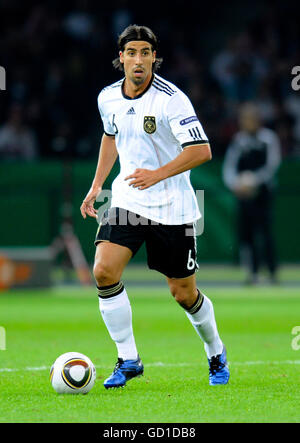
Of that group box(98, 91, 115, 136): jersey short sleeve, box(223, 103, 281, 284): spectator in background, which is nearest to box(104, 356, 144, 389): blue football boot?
box(98, 91, 115, 136): jersey short sleeve

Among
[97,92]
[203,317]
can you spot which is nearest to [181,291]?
[203,317]

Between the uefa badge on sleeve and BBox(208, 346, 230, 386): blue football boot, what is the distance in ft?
5.27

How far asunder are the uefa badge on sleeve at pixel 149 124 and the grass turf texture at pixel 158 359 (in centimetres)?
171

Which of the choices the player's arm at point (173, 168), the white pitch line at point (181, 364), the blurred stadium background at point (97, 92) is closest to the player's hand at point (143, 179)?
the player's arm at point (173, 168)

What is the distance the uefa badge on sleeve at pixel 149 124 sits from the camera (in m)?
6.61

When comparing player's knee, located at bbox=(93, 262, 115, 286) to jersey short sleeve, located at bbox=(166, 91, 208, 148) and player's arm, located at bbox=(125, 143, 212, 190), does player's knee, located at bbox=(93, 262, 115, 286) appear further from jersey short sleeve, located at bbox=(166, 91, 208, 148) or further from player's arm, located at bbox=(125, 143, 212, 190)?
jersey short sleeve, located at bbox=(166, 91, 208, 148)

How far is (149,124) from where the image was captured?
661 centimetres

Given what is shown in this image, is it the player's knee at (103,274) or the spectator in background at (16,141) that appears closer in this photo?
the player's knee at (103,274)

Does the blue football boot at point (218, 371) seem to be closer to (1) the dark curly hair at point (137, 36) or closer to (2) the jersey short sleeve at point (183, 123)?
(2) the jersey short sleeve at point (183, 123)

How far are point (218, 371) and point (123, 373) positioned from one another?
67 centimetres

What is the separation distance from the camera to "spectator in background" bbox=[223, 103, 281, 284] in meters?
15.3

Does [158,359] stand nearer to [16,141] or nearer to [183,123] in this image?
[183,123]

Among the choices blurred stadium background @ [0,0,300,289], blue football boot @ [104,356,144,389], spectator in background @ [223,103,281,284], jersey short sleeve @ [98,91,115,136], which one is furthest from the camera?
blurred stadium background @ [0,0,300,289]

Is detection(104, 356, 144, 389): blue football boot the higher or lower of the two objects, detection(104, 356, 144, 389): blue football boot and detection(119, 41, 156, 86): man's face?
the lower
